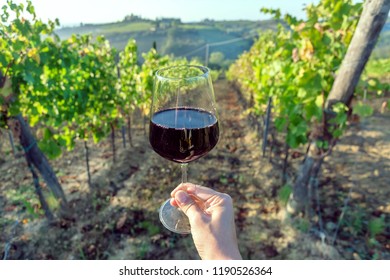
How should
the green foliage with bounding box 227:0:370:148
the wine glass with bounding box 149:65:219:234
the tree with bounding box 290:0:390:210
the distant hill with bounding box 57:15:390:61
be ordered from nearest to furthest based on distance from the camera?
1. the wine glass with bounding box 149:65:219:234
2. the tree with bounding box 290:0:390:210
3. the green foliage with bounding box 227:0:370:148
4. the distant hill with bounding box 57:15:390:61

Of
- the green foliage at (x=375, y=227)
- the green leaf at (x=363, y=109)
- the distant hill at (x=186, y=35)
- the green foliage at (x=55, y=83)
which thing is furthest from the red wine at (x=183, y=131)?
the distant hill at (x=186, y=35)

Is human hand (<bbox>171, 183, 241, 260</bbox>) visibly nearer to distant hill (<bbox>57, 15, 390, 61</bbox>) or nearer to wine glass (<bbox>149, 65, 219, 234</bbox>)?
wine glass (<bbox>149, 65, 219, 234</bbox>)

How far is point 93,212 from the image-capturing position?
4168mm

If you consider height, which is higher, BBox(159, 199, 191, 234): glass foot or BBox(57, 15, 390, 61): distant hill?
BBox(159, 199, 191, 234): glass foot

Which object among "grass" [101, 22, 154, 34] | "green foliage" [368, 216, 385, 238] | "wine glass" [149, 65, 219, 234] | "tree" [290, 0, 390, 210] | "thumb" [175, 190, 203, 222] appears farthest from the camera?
"grass" [101, 22, 154, 34]

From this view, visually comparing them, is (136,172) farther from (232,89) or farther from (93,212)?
(232,89)

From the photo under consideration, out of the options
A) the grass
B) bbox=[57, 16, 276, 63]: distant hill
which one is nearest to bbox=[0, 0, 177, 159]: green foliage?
→ the grass

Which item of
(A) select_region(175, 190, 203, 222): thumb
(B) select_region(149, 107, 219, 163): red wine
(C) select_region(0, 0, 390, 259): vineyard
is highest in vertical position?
(B) select_region(149, 107, 219, 163): red wine

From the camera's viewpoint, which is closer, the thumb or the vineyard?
the thumb

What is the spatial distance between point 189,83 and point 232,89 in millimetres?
11378

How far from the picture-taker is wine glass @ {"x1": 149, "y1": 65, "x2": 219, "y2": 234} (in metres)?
1.38

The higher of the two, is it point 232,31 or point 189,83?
point 189,83

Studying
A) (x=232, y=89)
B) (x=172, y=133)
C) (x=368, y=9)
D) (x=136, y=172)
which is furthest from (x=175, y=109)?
(x=232, y=89)

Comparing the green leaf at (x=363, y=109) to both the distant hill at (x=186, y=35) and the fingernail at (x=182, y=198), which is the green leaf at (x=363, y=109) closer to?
the fingernail at (x=182, y=198)
